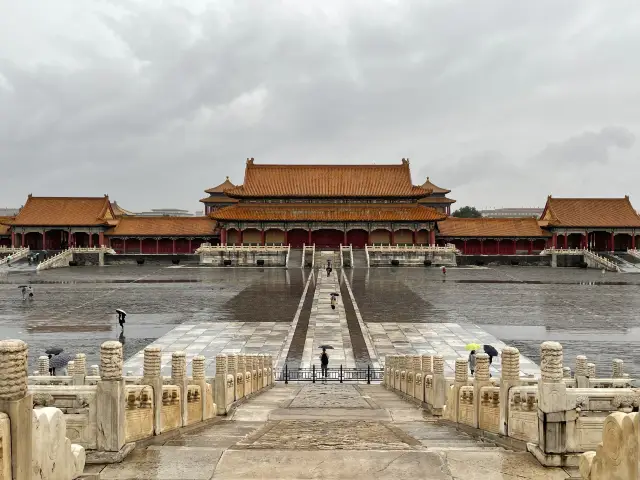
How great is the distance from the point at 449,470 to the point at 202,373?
6.21 metres

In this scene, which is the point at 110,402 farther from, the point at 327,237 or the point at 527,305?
the point at 327,237

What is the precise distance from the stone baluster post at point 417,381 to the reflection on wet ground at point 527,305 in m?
7.27

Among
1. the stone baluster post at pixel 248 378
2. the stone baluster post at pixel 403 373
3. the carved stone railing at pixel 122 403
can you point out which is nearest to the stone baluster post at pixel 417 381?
the stone baluster post at pixel 403 373

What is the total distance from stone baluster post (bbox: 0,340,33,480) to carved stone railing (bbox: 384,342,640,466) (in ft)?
21.2

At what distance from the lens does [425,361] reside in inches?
659

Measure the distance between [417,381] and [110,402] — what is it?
9.25 m

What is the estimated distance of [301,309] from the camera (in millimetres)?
35656

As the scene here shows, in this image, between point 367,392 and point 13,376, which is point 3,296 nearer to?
point 367,392

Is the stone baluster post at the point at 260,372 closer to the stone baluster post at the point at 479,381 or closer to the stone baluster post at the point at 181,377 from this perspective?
the stone baluster post at the point at 181,377

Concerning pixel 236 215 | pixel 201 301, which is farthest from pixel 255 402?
pixel 236 215

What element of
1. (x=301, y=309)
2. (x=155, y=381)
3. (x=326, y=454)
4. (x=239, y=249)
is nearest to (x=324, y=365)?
(x=155, y=381)

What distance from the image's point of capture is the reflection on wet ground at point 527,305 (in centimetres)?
2561

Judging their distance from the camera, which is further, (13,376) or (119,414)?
(119,414)

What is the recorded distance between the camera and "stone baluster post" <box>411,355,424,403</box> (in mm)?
15953
